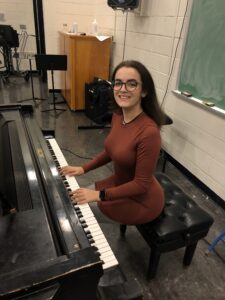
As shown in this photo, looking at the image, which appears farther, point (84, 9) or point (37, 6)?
point (37, 6)

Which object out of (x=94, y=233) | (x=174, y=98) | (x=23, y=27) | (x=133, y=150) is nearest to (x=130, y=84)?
(x=133, y=150)

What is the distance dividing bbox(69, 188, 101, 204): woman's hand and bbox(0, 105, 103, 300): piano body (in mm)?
99

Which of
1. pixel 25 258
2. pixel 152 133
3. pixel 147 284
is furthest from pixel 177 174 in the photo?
pixel 25 258

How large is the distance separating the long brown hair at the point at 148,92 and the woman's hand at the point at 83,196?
487 mm

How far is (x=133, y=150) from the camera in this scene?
1205mm

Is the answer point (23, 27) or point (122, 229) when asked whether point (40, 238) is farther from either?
point (23, 27)

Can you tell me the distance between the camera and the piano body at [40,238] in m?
0.58

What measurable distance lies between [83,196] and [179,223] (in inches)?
23.8

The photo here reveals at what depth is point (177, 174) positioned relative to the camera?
2.76 metres

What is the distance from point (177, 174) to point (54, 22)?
12.9 ft

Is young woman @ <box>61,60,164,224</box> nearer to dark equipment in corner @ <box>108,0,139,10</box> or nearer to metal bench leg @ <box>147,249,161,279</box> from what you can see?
metal bench leg @ <box>147,249,161,279</box>

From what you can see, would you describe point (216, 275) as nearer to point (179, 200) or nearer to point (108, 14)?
point (179, 200)

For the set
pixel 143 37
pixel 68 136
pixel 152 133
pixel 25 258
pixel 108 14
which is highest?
pixel 108 14

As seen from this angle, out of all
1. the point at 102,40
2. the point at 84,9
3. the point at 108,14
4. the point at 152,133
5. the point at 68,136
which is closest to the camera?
the point at 152,133
